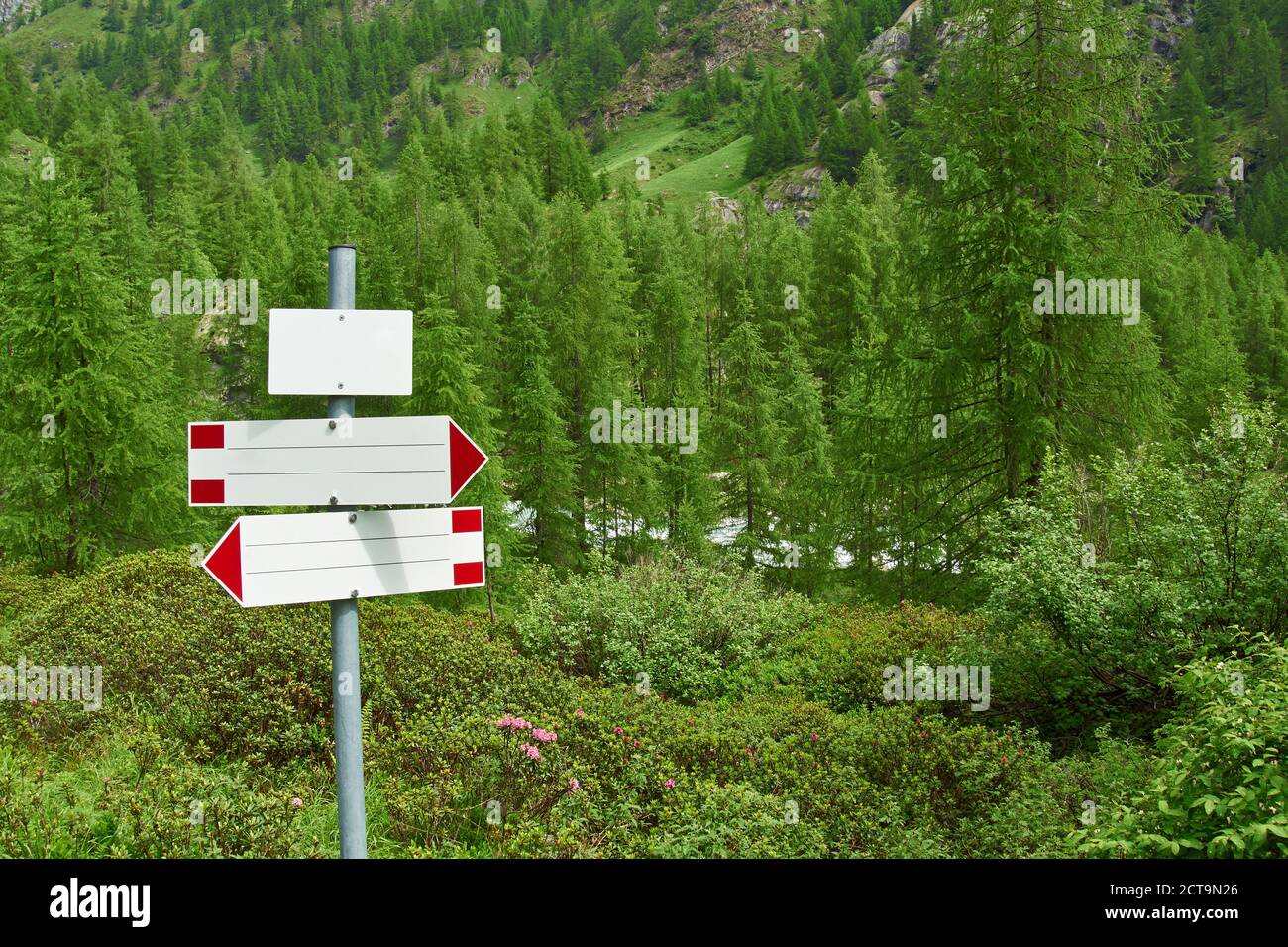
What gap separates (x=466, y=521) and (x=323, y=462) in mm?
594

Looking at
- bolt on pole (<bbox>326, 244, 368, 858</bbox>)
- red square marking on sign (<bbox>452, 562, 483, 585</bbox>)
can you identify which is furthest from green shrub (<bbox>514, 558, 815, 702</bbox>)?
bolt on pole (<bbox>326, 244, 368, 858</bbox>)

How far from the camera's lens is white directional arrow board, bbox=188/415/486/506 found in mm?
3391

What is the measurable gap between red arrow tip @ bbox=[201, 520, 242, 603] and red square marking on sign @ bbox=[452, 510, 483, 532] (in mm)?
796

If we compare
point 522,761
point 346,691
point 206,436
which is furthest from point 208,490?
point 522,761

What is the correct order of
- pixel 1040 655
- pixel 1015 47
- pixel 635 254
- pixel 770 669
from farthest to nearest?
pixel 635 254, pixel 1015 47, pixel 770 669, pixel 1040 655

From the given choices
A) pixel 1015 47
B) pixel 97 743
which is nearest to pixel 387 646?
pixel 97 743

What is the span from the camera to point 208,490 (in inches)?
134

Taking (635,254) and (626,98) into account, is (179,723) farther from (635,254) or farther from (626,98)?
(626,98)

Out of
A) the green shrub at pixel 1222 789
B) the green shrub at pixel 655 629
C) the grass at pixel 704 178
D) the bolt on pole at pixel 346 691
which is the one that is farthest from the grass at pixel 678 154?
the bolt on pole at pixel 346 691

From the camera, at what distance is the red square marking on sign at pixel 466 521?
3586 mm

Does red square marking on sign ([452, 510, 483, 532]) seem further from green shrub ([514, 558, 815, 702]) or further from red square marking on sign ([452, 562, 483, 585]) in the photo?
green shrub ([514, 558, 815, 702])

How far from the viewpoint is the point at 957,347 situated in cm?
1448
